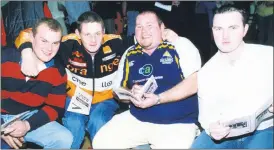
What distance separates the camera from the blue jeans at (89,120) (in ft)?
10.7

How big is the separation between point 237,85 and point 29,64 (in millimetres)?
1696

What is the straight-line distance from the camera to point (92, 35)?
10.7 ft

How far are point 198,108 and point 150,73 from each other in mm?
510

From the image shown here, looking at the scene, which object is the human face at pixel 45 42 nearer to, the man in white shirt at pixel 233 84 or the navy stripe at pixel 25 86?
the navy stripe at pixel 25 86

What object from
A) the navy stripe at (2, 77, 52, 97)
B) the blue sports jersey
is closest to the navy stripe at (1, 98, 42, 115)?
the navy stripe at (2, 77, 52, 97)

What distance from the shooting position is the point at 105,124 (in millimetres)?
3236

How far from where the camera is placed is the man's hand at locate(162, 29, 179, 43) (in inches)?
127

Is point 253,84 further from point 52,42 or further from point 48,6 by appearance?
point 48,6

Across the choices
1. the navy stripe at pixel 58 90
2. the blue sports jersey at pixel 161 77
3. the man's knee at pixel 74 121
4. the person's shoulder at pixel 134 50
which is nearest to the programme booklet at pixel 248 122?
the blue sports jersey at pixel 161 77

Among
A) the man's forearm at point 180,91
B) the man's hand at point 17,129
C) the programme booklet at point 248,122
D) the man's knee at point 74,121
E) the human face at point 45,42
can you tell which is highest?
the human face at point 45,42

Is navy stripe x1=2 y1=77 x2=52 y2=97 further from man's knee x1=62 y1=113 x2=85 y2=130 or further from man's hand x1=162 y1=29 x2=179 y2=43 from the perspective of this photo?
man's hand x1=162 y1=29 x2=179 y2=43

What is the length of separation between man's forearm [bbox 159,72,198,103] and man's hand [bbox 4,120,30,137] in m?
1.14

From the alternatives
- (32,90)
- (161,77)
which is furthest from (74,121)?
(161,77)

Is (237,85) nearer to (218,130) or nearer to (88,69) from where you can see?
(218,130)
